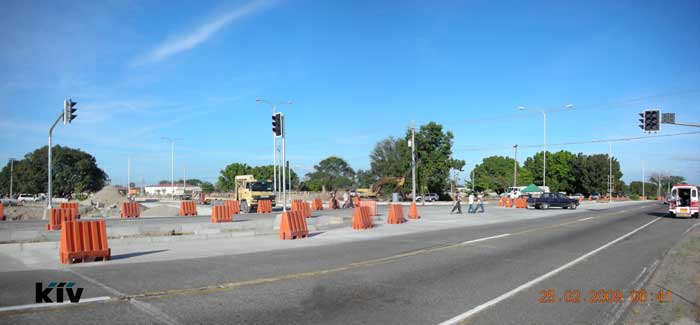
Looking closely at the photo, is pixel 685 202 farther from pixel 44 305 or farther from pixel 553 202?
pixel 44 305

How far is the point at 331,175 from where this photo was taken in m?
133

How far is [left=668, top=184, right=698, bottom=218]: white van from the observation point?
32656mm

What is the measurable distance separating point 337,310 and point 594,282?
5632 millimetres

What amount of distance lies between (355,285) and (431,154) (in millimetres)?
62500

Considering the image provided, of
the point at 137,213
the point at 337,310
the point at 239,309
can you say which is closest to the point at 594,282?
the point at 337,310

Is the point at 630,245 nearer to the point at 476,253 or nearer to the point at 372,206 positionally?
the point at 476,253

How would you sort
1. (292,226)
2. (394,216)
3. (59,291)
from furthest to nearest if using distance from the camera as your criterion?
(394,216) < (292,226) < (59,291)

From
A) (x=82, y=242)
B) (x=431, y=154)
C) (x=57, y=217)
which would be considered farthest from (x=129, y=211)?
(x=431, y=154)

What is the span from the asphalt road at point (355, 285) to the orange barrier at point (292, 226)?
312cm

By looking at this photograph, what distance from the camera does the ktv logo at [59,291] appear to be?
24.8ft

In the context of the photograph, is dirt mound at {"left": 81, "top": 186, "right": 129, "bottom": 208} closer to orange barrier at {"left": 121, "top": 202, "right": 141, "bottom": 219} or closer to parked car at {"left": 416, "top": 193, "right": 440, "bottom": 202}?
orange barrier at {"left": 121, "top": 202, "right": 141, "bottom": 219}

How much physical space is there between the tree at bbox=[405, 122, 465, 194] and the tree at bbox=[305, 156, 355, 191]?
162 feet
